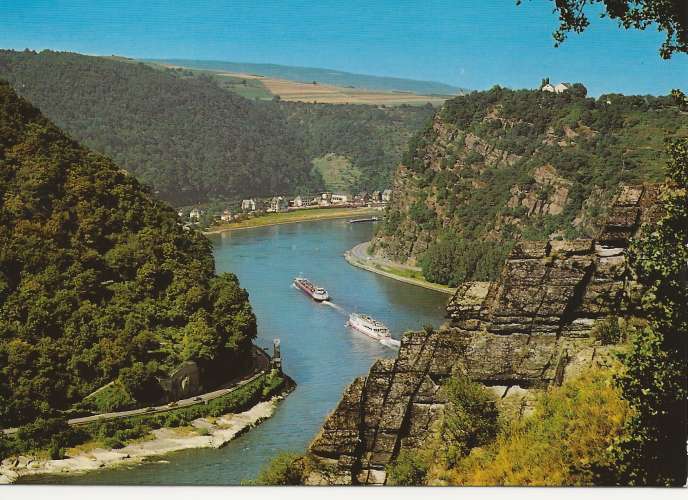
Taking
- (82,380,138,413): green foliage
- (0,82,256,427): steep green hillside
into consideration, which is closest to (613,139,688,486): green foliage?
(0,82,256,427): steep green hillside

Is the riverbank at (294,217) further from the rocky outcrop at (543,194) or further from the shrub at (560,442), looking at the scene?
the shrub at (560,442)

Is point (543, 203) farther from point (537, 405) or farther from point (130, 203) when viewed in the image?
point (537, 405)

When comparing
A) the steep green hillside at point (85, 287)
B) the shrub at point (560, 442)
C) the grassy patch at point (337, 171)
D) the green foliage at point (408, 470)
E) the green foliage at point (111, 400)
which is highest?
the shrub at point (560, 442)

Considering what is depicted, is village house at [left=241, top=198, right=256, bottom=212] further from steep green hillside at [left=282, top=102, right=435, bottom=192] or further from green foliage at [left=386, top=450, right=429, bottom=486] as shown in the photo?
green foliage at [left=386, top=450, right=429, bottom=486]

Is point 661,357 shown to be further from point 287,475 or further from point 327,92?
point 327,92

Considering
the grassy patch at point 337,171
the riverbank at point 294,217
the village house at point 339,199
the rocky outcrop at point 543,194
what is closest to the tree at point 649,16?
the rocky outcrop at point 543,194

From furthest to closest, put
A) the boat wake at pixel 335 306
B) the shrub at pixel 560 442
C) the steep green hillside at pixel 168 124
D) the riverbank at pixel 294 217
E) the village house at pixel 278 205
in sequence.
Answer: the village house at pixel 278 205 → the riverbank at pixel 294 217 → the steep green hillside at pixel 168 124 → the boat wake at pixel 335 306 → the shrub at pixel 560 442

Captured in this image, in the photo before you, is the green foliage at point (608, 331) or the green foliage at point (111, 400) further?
the green foliage at point (111, 400)
